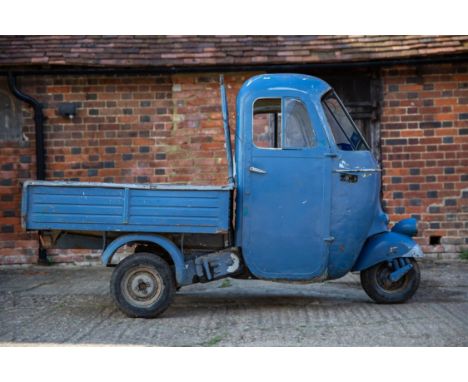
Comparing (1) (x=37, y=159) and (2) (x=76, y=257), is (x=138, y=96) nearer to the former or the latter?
(1) (x=37, y=159)

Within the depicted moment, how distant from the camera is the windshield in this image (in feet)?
25.4

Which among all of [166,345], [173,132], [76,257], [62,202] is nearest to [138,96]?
[173,132]

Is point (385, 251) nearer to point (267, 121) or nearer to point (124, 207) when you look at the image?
point (267, 121)

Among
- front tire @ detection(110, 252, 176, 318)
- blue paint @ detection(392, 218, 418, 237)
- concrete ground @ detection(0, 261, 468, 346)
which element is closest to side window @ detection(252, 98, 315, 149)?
blue paint @ detection(392, 218, 418, 237)

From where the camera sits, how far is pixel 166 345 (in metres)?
6.13

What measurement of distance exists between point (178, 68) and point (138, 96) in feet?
2.49

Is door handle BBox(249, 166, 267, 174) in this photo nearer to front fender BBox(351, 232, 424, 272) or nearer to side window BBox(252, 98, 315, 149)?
side window BBox(252, 98, 315, 149)

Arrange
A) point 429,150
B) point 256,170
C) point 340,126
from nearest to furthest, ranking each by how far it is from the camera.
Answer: point 256,170 → point 340,126 → point 429,150

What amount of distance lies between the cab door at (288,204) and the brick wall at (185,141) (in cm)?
401

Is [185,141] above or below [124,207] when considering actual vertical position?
above

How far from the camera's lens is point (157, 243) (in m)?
7.48

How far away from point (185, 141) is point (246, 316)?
4.67 m

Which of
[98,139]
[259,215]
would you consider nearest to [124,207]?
[259,215]

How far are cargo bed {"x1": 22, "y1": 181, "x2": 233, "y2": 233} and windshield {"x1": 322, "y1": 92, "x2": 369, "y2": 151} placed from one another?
4.01ft
